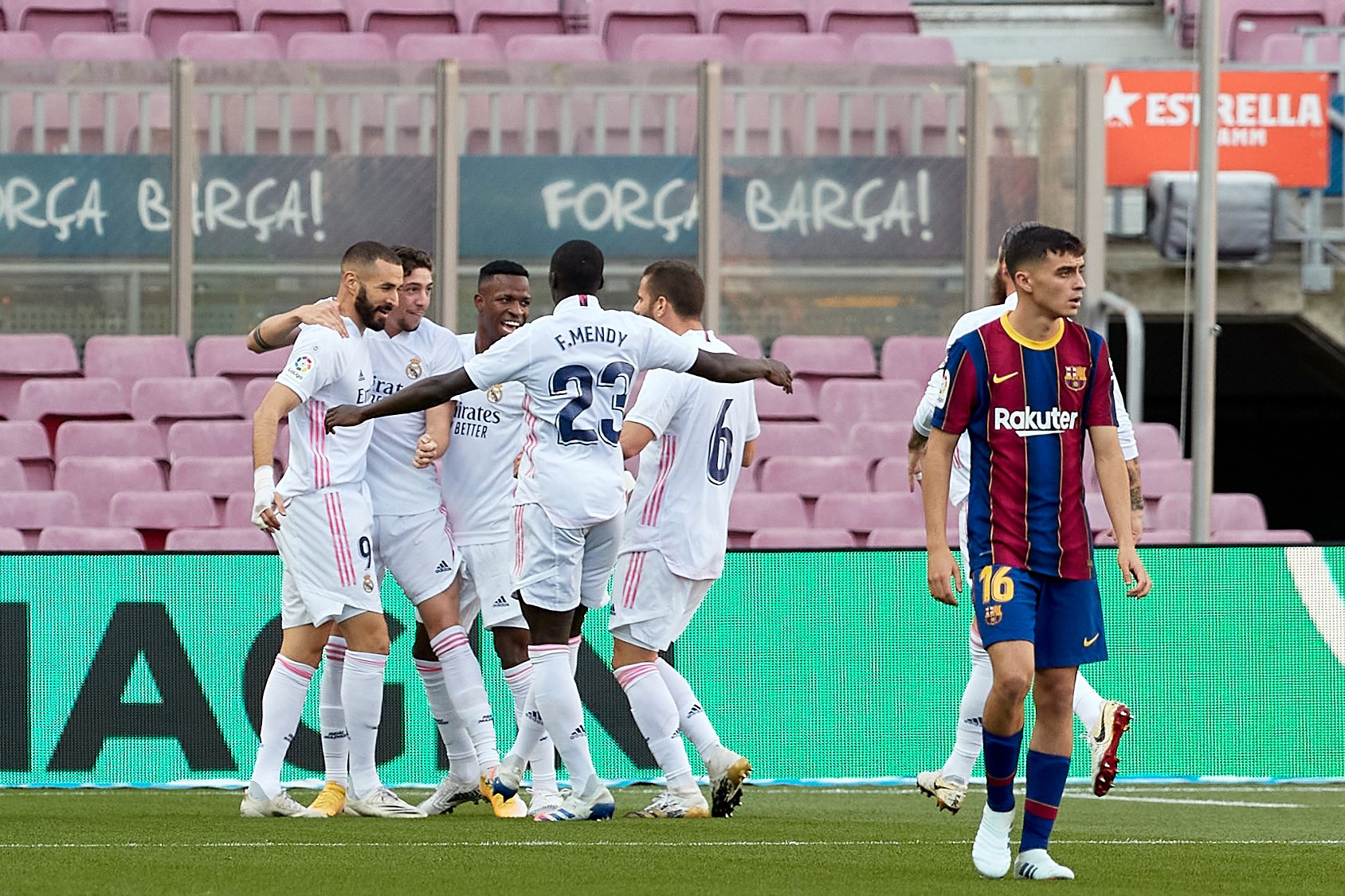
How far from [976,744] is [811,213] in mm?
6723

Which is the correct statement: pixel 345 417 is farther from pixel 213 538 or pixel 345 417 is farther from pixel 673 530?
pixel 213 538

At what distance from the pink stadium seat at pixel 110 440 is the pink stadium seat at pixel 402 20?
561cm

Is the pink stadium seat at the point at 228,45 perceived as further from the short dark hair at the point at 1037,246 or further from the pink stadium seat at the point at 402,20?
the short dark hair at the point at 1037,246

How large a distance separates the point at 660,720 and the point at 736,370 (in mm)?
1335

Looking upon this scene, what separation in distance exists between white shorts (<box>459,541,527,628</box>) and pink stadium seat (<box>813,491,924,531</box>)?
15.0ft

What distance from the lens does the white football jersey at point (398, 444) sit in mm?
7848

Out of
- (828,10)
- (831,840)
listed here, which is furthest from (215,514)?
(828,10)

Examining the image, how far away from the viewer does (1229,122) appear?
52.7ft

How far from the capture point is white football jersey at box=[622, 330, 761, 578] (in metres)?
7.59

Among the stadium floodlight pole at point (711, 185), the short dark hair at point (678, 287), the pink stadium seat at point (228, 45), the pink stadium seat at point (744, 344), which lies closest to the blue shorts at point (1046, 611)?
the short dark hair at point (678, 287)

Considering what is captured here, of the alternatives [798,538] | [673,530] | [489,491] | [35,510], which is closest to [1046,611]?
[673,530]

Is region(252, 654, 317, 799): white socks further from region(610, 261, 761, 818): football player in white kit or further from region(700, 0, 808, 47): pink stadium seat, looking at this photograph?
region(700, 0, 808, 47): pink stadium seat

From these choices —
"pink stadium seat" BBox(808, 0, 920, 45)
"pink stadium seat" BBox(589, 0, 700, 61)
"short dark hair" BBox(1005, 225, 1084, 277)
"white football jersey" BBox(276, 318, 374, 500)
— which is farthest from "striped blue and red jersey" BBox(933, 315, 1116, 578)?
"pink stadium seat" BBox(808, 0, 920, 45)

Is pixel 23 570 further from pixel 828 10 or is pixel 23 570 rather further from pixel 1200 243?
pixel 828 10
